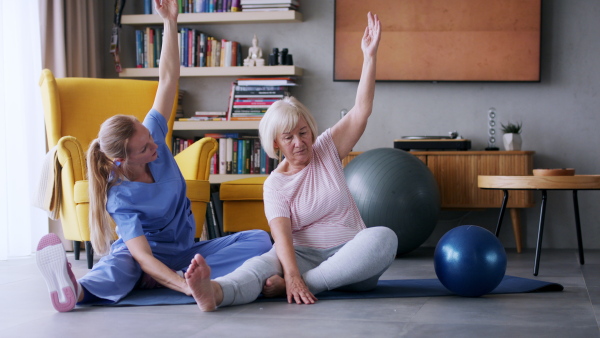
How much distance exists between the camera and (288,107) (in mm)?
2486

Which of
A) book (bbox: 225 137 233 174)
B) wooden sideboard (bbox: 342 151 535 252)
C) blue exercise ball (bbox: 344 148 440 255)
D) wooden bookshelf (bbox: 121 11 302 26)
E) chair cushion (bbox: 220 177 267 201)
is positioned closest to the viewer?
blue exercise ball (bbox: 344 148 440 255)

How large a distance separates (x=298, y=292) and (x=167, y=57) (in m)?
1.02

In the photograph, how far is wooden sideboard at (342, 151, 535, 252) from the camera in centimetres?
434

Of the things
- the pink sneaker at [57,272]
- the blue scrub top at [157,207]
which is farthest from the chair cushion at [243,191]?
the pink sneaker at [57,272]

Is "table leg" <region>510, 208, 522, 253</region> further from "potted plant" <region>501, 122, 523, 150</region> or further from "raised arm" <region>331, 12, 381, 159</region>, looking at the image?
"raised arm" <region>331, 12, 381, 159</region>

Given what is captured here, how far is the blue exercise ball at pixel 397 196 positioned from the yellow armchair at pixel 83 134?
32.4 inches

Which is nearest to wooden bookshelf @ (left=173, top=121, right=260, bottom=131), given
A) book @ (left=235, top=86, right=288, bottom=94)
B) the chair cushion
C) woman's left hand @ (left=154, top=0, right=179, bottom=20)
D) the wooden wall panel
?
book @ (left=235, top=86, right=288, bottom=94)

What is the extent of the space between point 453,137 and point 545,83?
28.7 inches

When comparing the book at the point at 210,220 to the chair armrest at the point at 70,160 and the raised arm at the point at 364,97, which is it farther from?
the raised arm at the point at 364,97

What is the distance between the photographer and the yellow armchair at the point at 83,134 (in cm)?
361

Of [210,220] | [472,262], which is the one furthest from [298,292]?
[210,220]

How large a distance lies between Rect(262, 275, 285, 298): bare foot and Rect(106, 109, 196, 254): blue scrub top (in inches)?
17.7

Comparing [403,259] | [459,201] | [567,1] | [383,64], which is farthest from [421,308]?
[567,1]

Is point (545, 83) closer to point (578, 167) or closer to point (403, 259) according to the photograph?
point (578, 167)
